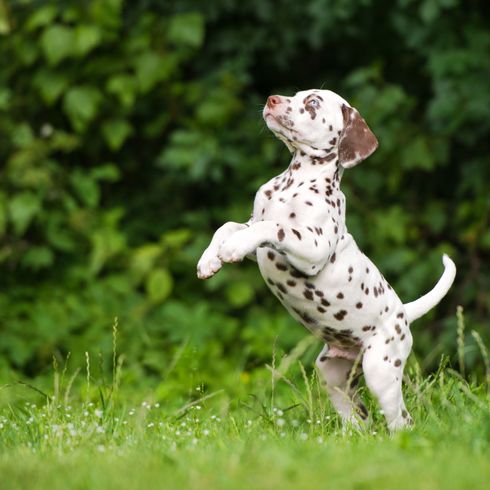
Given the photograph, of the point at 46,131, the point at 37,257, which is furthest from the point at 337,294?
the point at 46,131

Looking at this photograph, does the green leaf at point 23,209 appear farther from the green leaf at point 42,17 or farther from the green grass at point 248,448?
the green grass at point 248,448

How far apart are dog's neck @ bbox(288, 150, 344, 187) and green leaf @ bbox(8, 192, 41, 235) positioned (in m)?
3.63

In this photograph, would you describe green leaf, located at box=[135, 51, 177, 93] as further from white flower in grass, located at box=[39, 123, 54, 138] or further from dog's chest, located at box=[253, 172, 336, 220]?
dog's chest, located at box=[253, 172, 336, 220]

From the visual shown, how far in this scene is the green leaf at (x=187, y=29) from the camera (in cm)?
719

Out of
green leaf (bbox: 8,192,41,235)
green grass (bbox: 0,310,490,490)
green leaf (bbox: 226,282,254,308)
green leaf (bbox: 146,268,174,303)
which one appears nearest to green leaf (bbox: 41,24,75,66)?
green leaf (bbox: 8,192,41,235)

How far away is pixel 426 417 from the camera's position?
4.02 metres

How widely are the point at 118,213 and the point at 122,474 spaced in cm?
479

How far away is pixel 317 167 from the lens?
12.8 ft

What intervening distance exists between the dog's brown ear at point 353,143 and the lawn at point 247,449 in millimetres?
874

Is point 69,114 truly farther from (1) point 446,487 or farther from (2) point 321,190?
(1) point 446,487

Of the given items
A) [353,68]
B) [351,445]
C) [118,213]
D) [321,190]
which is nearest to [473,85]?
[353,68]

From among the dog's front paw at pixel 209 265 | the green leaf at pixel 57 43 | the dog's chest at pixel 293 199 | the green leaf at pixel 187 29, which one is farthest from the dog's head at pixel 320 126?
the green leaf at pixel 57 43

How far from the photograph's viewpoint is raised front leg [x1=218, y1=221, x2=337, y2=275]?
3.50 metres

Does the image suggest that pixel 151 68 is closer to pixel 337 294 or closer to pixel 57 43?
pixel 57 43
